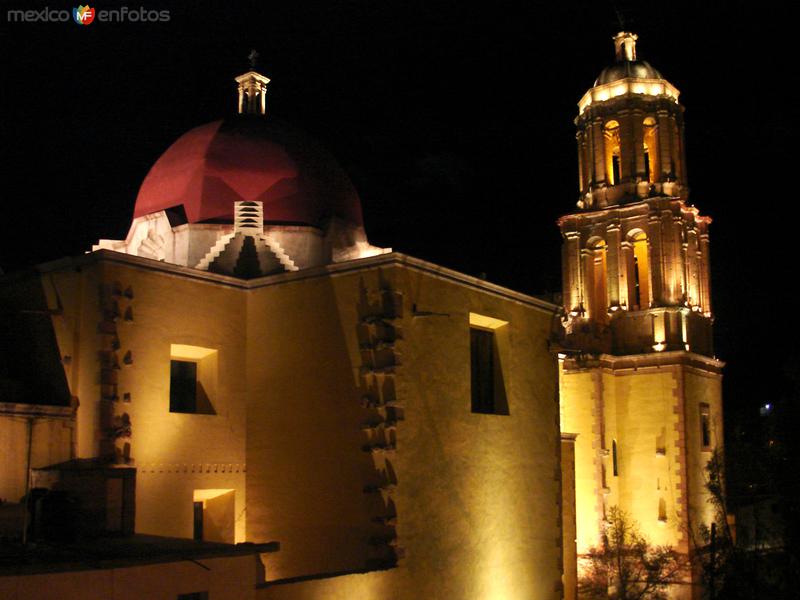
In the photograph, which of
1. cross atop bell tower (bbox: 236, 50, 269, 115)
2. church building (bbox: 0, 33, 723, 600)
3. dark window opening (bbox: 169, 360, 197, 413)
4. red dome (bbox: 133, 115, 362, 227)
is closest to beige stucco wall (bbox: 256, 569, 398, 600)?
church building (bbox: 0, 33, 723, 600)

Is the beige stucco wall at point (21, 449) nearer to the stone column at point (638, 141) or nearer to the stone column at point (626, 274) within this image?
the stone column at point (626, 274)

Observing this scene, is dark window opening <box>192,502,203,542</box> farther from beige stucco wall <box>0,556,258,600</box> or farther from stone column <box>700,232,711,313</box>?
stone column <box>700,232,711,313</box>

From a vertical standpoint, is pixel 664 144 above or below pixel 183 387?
above

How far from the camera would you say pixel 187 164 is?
21.3m

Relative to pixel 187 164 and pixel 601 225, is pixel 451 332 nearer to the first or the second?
pixel 187 164

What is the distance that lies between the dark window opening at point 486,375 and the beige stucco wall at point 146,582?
257 inches

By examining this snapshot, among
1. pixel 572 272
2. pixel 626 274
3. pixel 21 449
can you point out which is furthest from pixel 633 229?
pixel 21 449

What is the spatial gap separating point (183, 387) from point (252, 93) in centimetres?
918

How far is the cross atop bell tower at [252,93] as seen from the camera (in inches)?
918

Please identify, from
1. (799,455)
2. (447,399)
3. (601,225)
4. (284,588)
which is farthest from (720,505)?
(284,588)

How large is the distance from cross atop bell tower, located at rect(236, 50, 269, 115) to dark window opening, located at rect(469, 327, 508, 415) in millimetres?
8540

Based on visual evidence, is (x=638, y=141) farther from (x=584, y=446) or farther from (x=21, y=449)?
(x=21, y=449)

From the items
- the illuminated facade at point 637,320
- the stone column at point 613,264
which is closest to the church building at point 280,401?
the illuminated facade at point 637,320

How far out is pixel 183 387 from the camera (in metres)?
16.8
